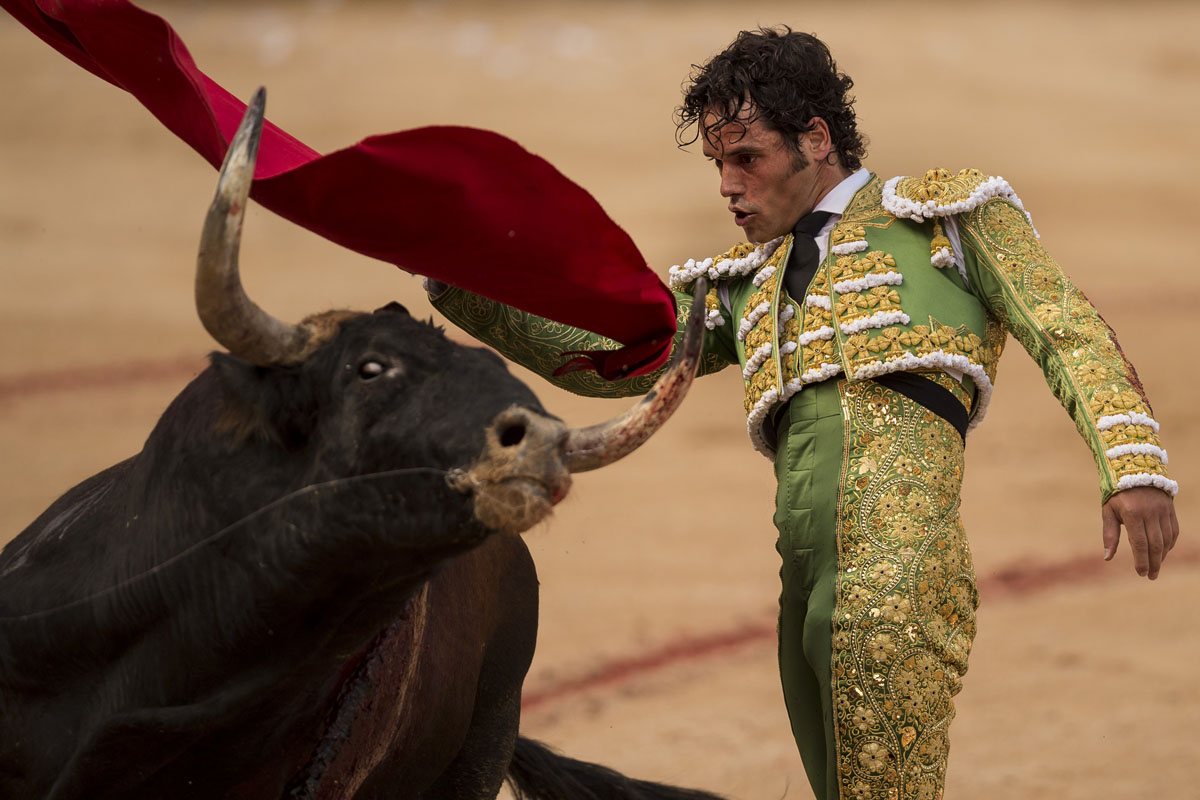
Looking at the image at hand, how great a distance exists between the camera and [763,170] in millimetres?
3137

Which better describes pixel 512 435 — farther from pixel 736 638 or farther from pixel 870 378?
pixel 736 638

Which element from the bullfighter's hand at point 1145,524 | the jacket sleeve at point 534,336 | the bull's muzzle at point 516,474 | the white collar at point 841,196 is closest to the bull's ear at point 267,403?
the bull's muzzle at point 516,474

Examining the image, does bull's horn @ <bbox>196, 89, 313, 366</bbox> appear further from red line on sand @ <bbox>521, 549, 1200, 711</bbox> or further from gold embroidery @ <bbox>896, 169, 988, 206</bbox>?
red line on sand @ <bbox>521, 549, 1200, 711</bbox>

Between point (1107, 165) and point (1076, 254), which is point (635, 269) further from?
point (1107, 165)

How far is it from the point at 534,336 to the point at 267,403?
95cm

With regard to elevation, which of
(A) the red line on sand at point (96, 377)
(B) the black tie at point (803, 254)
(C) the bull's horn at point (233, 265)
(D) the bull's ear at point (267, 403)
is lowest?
(D) the bull's ear at point (267, 403)

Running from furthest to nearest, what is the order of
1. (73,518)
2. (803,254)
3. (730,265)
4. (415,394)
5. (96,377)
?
(96,377)
(730,265)
(803,254)
(73,518)
(415,394)

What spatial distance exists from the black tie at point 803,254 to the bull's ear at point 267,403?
45.2 inches

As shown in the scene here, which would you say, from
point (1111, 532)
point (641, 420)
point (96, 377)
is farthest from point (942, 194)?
point (96, 377)

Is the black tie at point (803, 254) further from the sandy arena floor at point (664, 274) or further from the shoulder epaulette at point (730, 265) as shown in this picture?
the sandy arena floor at point (664, 274)

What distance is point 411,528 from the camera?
2.32 m

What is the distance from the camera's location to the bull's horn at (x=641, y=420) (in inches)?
93.4

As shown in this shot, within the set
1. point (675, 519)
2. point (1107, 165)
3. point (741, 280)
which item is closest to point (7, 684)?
point (741, 280)

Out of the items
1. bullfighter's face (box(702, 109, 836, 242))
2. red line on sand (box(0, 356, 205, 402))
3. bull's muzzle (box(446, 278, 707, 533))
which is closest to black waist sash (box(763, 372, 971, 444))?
bullfighter's face (box(702, 109, 836, 242))
